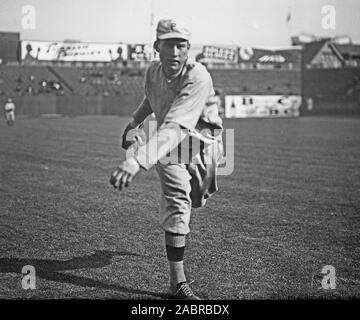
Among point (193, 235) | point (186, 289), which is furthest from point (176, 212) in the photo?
point (193, 235)

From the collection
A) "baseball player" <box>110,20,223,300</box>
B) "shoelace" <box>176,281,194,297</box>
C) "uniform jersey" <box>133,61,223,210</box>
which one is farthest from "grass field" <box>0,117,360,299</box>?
"uniform jersey" <box>133,61,223,210</box>

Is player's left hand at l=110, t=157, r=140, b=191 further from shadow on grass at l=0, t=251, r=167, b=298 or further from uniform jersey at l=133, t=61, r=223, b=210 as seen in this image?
shadow on grass at l=0, t=251, r=167, b=298

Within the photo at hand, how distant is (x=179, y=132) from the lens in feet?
10.0

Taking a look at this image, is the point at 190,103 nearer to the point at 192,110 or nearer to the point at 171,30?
the point at 192,110

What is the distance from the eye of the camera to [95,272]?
12.8ft

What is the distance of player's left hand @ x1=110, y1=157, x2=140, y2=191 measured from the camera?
2.59 meters

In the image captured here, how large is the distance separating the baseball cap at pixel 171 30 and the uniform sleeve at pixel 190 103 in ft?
0.79

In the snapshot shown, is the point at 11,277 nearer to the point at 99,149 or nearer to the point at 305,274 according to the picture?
the point at 305,274

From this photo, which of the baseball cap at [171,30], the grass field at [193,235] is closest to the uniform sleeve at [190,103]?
the baseball cap at [171,30]

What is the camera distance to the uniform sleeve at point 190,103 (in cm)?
306

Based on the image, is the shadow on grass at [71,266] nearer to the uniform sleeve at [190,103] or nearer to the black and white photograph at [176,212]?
the black and white photograph at [176,212]

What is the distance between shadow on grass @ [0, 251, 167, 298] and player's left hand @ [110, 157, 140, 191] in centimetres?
107
